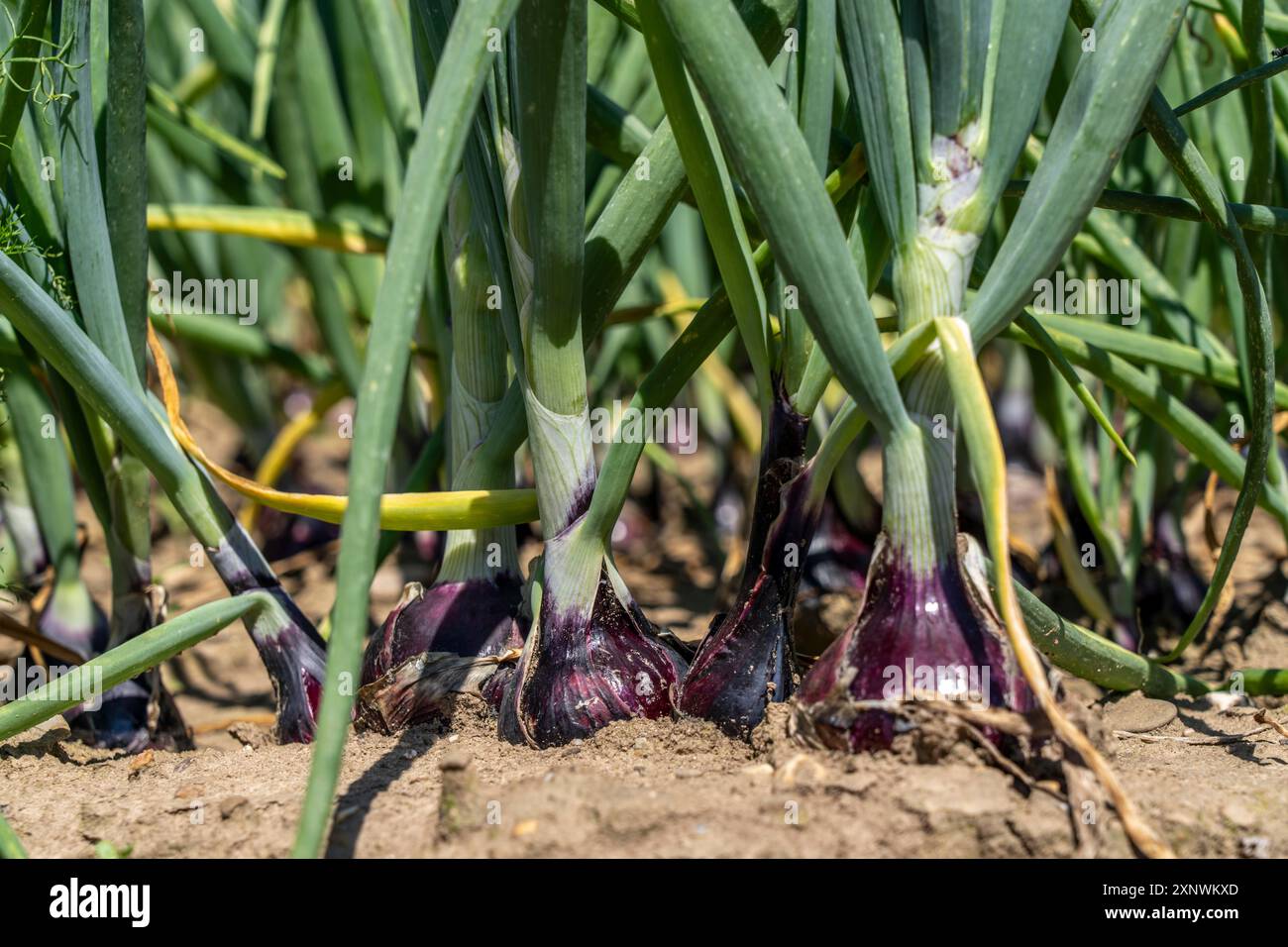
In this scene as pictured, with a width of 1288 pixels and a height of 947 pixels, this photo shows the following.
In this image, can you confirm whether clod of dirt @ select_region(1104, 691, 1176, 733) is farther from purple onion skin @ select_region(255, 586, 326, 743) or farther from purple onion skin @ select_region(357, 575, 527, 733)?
purple onion skin @ select_region(255, 586, 326, 743)

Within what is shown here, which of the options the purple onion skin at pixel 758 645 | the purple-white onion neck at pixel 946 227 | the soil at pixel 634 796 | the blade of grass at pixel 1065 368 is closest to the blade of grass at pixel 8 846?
the soil at pixel 634 796

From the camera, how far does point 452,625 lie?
105 cm

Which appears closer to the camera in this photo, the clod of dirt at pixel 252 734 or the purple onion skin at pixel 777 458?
the purple onion skin at pixel 777 458

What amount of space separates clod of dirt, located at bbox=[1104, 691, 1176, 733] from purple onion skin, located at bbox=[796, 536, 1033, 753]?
0.33m

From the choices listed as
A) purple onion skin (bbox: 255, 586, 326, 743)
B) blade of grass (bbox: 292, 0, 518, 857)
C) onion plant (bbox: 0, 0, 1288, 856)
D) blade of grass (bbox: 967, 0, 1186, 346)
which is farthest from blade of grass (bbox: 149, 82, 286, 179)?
blade of grass (bbox: 967, 0, 1186, 346)

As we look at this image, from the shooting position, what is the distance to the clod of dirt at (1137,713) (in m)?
1.04

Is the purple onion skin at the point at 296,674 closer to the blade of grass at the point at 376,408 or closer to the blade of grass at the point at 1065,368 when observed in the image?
the blade of grass at the point at 376,408

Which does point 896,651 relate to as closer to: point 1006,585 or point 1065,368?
point 1006,585

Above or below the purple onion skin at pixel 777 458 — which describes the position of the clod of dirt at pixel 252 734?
below

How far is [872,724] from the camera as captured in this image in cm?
75

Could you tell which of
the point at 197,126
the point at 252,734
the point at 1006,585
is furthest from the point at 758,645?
the point at 197,126

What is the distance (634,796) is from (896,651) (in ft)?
0.61
